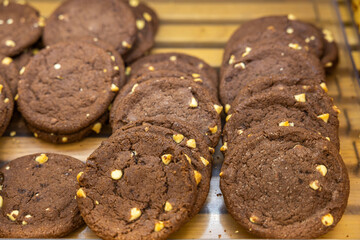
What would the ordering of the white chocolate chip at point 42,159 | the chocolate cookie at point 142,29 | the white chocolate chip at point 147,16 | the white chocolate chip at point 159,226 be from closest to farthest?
the white chocolate chip at point 159,226 < the white chocolate chip at point 42,159 < the chocolate cookie at point 142,29 < the white chocolate chip at point 147,16

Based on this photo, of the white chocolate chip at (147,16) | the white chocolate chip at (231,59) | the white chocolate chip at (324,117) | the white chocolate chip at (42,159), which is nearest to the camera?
the white chocolate chip at (324,117)

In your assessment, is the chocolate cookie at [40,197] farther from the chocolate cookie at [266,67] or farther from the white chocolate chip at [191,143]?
the chocolate cookie at [266,67]

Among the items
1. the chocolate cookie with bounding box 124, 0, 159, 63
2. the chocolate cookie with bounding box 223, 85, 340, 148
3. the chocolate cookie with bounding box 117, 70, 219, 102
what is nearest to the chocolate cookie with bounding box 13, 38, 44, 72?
the chocolate cookie with bounding box 124, 0, 159, 63

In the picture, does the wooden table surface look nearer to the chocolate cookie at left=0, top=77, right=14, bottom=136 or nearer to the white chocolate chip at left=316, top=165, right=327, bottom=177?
the chocolate cookie at left=0, top=77, right=14, bottom=136

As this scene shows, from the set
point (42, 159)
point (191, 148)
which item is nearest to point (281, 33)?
point (191, 148)

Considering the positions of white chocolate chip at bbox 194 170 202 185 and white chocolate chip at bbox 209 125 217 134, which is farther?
white chocolate chip at bbox 209 125 217 134

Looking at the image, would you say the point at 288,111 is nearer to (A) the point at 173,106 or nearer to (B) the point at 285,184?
(B) the point at 285,184

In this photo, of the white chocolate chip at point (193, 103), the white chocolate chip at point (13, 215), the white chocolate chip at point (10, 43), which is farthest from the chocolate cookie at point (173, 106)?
the white chocolate chip at point (10, 43)
